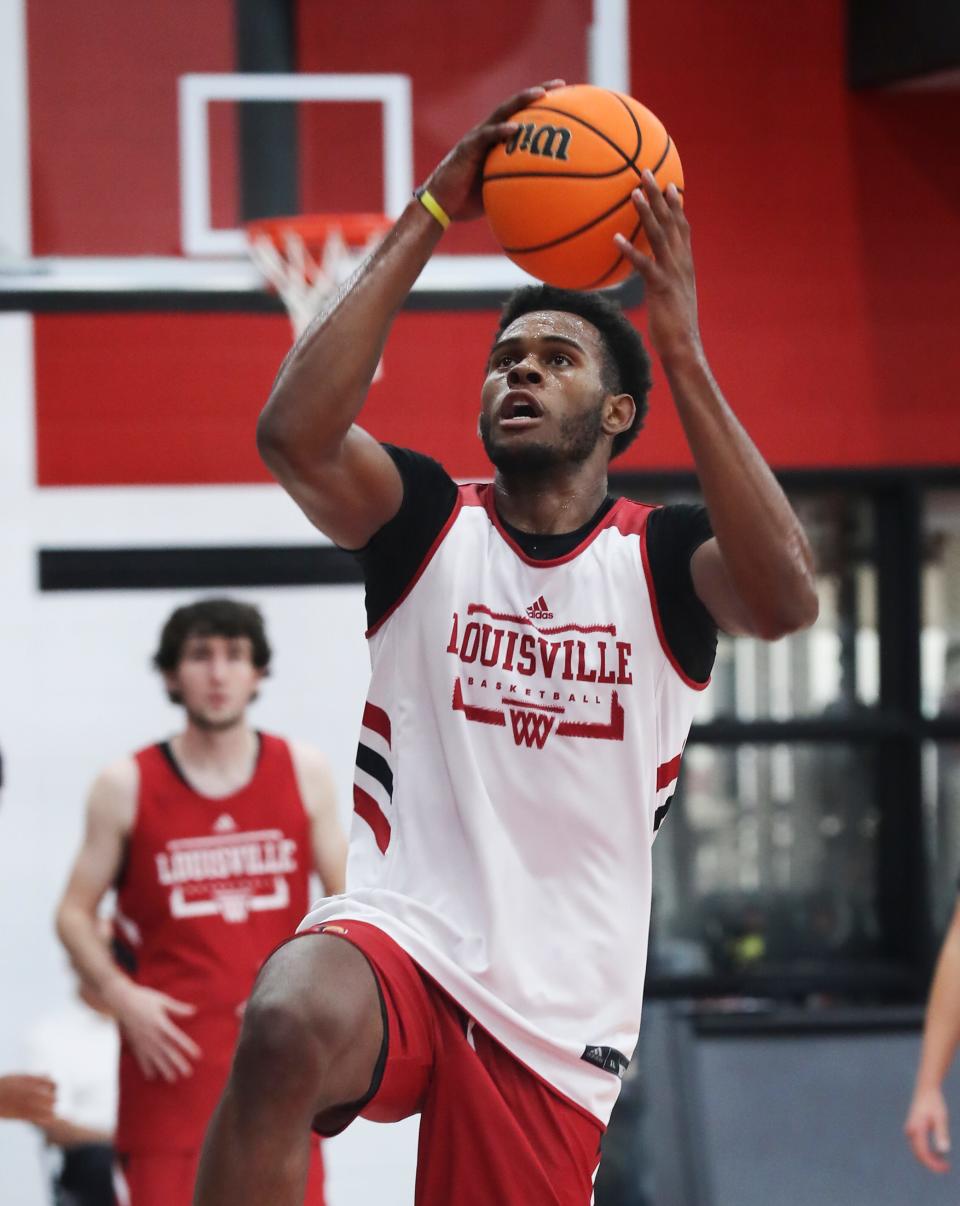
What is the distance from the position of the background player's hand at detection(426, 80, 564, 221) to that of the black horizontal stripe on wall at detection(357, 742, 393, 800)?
860 millimetres

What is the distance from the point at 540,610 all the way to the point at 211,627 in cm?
209

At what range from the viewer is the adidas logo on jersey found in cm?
271

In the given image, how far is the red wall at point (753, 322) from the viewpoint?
6.71 metres

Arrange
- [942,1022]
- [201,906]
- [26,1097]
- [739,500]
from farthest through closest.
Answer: [201,906] < [942,1022] < [26,1097] < [739,500]

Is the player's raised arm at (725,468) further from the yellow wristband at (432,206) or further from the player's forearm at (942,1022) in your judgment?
the player's forearm at (942,1022)

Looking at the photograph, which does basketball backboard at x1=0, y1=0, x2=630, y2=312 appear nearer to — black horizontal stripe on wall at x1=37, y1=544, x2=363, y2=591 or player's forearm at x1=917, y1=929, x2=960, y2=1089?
black horizontal stripe on wall at x1=37, y1=544, x2=363, y2=591

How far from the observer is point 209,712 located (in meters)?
4.58

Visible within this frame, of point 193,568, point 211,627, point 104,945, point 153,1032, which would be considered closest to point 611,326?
point 211,627

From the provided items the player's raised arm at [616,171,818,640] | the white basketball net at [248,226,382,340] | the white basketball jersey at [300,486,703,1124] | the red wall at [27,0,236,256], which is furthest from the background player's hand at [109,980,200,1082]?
the red wall at [27,0,236,256]

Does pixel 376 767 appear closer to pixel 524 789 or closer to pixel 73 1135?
pixel 524 789

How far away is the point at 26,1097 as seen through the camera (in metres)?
3.76

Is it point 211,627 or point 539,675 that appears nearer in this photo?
point 539,675

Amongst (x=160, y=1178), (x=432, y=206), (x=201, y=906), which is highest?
(x=432, y=206)

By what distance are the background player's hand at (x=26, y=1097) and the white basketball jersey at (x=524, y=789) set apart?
4.66 feet
